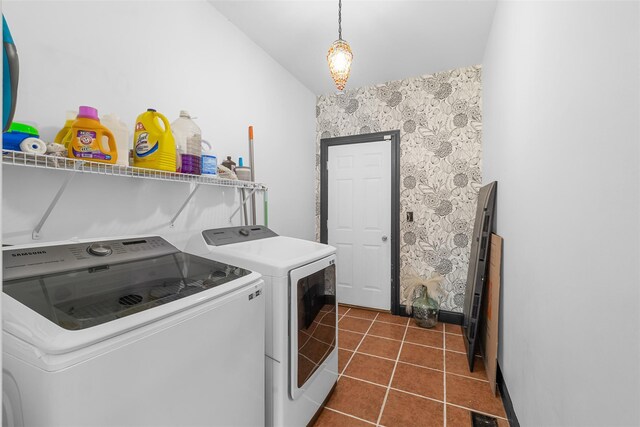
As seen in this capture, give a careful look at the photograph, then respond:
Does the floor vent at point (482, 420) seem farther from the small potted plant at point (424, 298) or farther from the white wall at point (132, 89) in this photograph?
the white wall at point (132, 89)

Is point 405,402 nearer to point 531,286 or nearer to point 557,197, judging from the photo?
point 531,286

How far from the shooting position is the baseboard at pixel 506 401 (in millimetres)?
1611

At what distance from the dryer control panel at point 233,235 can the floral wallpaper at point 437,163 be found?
1.75 metres

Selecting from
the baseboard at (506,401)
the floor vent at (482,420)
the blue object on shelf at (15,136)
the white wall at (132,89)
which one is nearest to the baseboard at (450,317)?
the baseboard at (506,401)

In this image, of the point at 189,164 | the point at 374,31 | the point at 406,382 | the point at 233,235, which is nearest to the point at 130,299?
the point at 189,164

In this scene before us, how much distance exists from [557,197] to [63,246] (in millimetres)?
1917

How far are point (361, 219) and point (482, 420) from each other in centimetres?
213

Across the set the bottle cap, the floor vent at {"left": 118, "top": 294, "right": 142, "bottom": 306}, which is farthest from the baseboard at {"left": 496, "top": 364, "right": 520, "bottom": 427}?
the bottle cap

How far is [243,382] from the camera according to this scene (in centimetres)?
113

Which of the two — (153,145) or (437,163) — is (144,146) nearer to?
(153,145)

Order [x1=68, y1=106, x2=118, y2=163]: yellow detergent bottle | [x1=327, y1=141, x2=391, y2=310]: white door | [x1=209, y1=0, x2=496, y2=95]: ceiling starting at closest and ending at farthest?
[x1=68, y1=106, x2=118, y2=163]: yellow detergent bottle, [x1=209, y1=0, x2=496, y2=95]: ceiling, [x1=327, y1=141, x2=391, y2=310]: white door

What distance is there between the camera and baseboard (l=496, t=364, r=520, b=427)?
161 cm

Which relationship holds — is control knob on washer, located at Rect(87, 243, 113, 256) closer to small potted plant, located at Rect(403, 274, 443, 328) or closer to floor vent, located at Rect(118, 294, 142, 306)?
floor vent, located at Rect(118, 294, 142, 306)

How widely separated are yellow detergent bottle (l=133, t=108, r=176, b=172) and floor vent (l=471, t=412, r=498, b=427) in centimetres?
218
